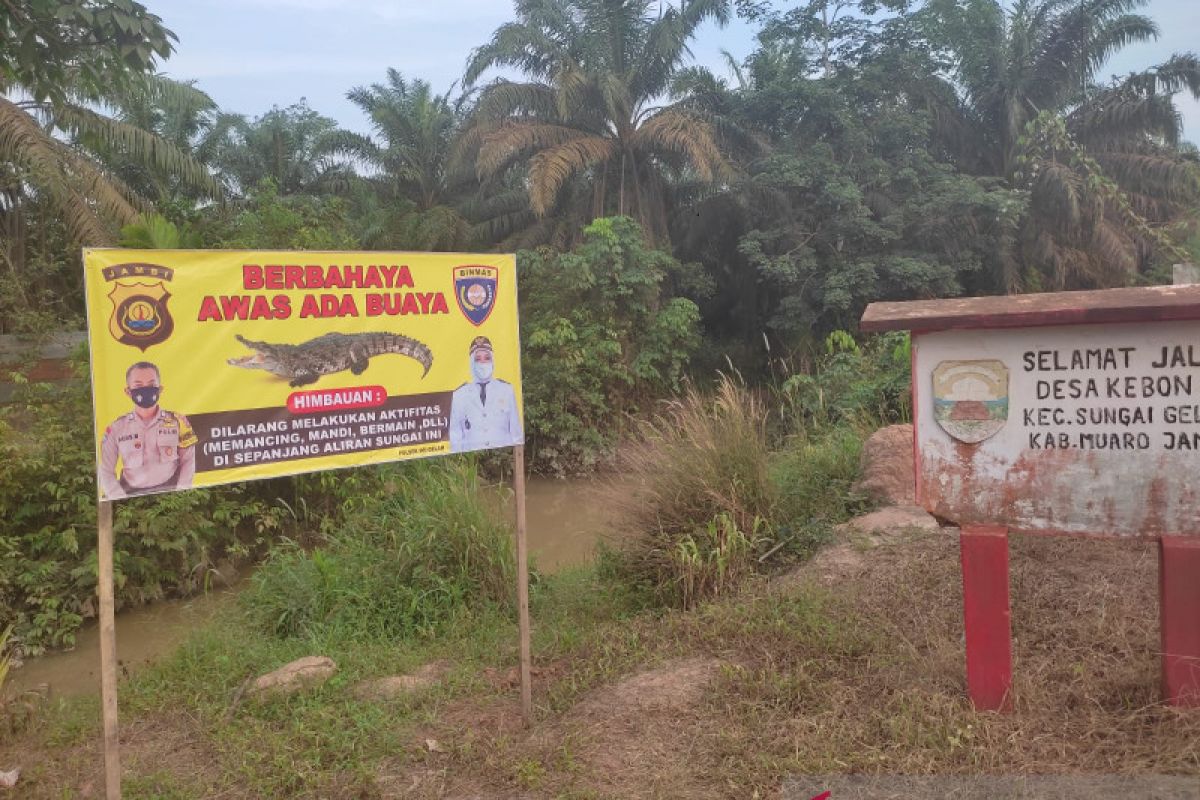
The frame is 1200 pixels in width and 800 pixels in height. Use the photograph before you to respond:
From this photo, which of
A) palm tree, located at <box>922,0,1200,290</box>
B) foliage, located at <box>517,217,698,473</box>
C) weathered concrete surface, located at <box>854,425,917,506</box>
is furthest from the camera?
palm tree, located at <box>922,0,1200,290</box>

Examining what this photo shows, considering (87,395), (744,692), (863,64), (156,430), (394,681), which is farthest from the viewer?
(863,64)

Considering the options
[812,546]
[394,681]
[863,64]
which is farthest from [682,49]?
[394,681]

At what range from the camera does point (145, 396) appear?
2.94 metres

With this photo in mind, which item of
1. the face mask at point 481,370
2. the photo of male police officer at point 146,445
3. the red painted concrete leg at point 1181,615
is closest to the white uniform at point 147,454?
the photo of male police officer at point 146,445

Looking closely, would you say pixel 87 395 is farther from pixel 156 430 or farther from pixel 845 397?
pixel 845 397

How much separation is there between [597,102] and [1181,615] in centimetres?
1590

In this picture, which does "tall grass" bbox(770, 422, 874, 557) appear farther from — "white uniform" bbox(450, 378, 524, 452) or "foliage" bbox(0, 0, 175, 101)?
"foliage" bbox(0, 0, 175, 101)

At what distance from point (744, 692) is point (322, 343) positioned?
2072 mm

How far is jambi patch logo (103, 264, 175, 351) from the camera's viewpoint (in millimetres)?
2871

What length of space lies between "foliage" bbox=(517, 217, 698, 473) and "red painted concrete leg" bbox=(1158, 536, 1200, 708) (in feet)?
34.7

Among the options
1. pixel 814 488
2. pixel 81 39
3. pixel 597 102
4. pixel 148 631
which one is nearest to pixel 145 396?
pixel 81 39

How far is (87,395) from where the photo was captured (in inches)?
299

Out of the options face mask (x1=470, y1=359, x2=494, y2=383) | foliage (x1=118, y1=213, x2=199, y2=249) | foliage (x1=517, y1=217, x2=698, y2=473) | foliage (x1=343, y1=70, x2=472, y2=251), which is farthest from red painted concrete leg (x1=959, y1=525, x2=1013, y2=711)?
foliage (x1=343, y1=70, x2=472, y2=251)

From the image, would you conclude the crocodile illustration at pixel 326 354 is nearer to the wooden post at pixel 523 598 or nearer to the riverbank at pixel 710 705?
the wooden post at pixel 523 598
